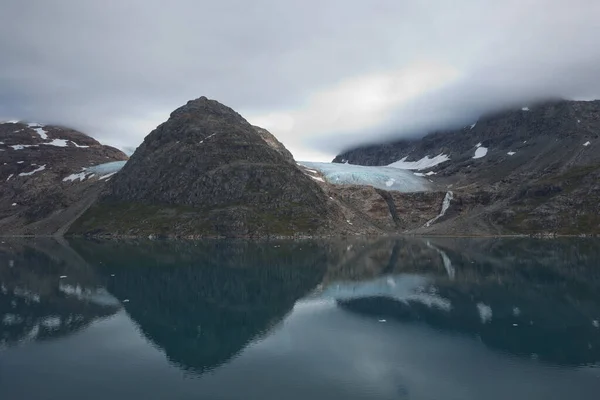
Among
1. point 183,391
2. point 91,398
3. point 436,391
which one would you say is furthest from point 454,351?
point 91,398

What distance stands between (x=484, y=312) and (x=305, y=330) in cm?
2587

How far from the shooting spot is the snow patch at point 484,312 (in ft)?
195

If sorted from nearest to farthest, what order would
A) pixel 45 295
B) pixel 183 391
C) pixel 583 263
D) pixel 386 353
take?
pixel 183 391, pixel 386 353, pixel 45 295, pixel 583 263

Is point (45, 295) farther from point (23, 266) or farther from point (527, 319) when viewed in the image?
point (527, 319)

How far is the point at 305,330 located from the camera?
56.5 metres

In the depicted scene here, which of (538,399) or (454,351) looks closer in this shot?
(538,399)

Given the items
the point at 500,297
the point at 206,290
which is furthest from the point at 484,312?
the point at 206,290

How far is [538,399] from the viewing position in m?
34.1

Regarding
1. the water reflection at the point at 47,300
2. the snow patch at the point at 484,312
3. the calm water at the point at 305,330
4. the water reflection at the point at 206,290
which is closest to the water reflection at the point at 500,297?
the snow patch at the point at 484,312

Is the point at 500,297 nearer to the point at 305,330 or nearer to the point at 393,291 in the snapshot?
the point at 393,291

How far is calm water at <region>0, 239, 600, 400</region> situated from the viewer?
38.0 metres

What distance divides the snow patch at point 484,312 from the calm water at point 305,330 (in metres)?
0.15

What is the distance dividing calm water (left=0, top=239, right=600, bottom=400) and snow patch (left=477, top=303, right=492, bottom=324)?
0.15 meters

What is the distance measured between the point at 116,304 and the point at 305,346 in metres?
38.8
